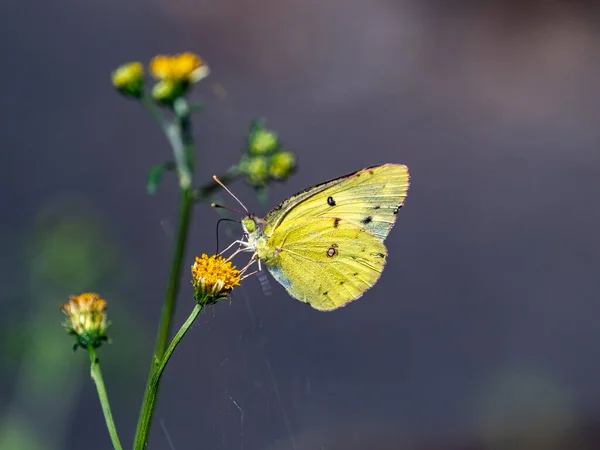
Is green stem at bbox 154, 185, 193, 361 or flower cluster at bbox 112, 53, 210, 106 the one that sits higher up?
flower cluster at bbox 112, 53, 210, 106

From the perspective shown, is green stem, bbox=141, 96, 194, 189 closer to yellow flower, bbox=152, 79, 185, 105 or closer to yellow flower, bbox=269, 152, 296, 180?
yellow flower, bbox=152, 79, 185, 105

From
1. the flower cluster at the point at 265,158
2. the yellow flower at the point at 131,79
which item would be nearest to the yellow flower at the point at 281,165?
the flower cluster at the point at 265,158

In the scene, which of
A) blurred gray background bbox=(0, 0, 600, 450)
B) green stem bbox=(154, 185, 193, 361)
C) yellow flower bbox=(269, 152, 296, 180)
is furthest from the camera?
blurred gray background bbox=(0, 0, 600, 450)

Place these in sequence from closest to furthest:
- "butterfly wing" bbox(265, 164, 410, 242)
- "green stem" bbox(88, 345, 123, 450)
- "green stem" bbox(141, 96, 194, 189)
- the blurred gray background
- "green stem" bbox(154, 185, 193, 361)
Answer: "green stem" bbox(88, 345, 123, 450) → "green stem" bbox(154, 185, 193, 361) → "green stem" bbox(141, 96, 194, 189) → "butterfly wing" bbox(265, 164, 410, 242) → the blurred gray background

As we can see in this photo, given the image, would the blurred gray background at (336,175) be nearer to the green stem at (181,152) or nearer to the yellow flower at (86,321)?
the green stem at (181,152)

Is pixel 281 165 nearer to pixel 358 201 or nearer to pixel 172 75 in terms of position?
pixel 358 201

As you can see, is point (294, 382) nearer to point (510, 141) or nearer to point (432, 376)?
point (432, 376)

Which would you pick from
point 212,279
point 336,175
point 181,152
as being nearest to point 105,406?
point 212,279

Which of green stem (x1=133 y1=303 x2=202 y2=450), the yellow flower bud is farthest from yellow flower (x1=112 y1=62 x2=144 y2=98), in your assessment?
green stem (x1=133 y1=303 x2=202 y2=450)
